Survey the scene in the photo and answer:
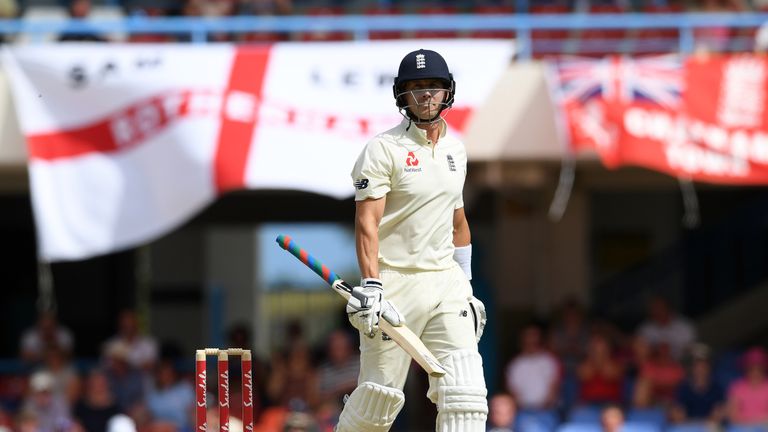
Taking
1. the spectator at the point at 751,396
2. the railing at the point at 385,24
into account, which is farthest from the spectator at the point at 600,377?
the railing at the point at 385,24

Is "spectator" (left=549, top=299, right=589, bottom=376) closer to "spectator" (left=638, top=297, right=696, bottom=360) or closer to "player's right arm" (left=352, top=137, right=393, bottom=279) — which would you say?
"spectator" (left=638, top=297, right=696, bottom=360)

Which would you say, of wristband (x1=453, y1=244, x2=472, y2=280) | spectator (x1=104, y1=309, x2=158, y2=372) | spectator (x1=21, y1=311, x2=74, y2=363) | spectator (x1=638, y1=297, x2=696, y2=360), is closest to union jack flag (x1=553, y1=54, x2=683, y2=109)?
spectator (x1=638, y1=297, x2=696, y2=360)

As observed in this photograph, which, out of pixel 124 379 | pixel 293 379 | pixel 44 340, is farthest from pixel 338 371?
pixel 44 340

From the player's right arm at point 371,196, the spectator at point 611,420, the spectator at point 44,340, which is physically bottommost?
the spectator at point 611,420

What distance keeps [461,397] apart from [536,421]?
5.91 meters

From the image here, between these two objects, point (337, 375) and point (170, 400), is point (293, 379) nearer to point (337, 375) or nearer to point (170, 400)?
point (337, 375)

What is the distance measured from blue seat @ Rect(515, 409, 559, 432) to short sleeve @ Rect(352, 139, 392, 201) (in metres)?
5.91

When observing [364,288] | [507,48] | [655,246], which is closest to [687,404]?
[507,48]

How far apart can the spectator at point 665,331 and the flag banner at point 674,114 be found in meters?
1.90

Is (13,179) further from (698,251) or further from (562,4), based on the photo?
(698,251)

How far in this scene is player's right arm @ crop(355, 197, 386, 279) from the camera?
274 inches

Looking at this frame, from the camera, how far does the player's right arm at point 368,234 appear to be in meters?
6.97

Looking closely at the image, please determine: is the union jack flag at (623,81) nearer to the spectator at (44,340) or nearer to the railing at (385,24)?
the railing at (385,24)

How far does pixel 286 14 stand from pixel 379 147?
346 inches
